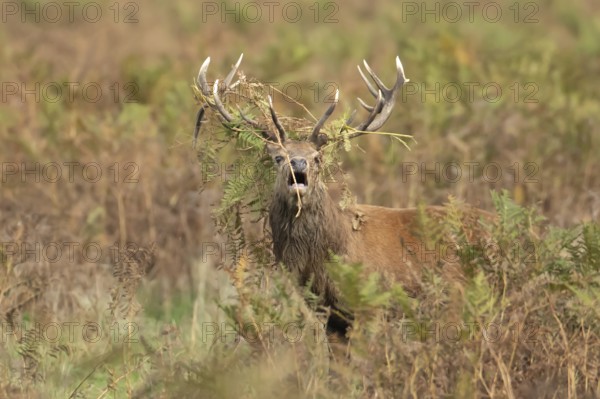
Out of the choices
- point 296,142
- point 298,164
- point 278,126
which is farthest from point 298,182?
point 278,126

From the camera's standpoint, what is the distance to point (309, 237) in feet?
25.5

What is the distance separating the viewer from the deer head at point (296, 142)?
7359 mm

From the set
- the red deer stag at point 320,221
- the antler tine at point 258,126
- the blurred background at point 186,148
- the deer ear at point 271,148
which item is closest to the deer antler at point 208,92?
the red deer stag at point 320,221

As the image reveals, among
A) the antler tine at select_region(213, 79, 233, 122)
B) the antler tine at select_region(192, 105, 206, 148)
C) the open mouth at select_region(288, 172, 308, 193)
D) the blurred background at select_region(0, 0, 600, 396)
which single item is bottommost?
the blurred background at select_region(0, 0, 600, 396)

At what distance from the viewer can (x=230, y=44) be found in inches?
696

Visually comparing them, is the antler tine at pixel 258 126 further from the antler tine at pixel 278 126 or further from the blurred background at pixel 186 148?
the blurred background at pixel 186 148

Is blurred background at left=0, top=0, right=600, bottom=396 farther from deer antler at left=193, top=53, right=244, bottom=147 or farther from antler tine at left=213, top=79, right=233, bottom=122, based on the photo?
antler tine at left=213, top=79, right=233, bottom=122

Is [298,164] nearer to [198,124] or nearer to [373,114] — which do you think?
[373,114]

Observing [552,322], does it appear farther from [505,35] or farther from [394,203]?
[505,35]

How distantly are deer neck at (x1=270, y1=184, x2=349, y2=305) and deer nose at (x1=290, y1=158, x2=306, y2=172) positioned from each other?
1.39 ft

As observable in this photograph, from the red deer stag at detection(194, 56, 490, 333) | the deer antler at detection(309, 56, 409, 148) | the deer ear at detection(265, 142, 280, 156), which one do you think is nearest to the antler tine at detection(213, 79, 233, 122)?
the red deer stag at detection(194, 56, 490, 333)

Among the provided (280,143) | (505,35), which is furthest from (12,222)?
(505,35)

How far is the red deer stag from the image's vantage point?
24.5 feet

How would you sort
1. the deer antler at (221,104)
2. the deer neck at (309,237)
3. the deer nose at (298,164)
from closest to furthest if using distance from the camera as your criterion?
the deer nose at (298,164) → the deer antler at (221,104) → the deer neck at (309,237)
